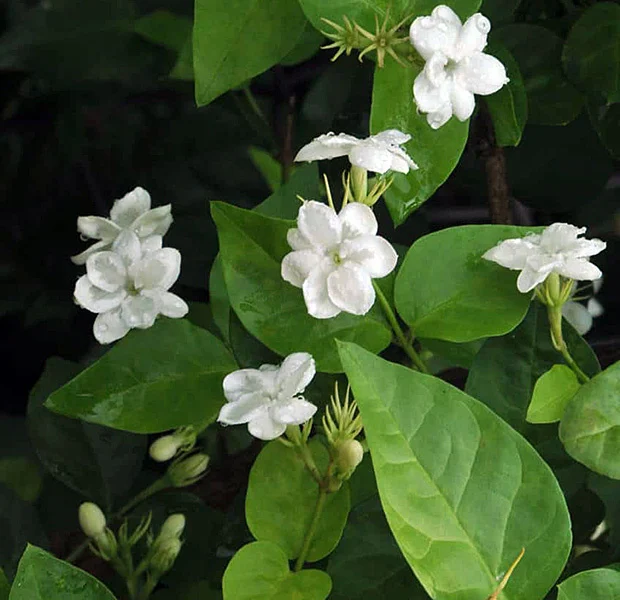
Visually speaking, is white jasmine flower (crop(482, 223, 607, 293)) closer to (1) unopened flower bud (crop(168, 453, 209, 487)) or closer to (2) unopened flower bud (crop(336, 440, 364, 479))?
(2) unopened flower bud (crop(336, 440, 364, 479))

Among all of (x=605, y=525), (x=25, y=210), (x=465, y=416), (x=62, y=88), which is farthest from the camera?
(x=25, y=210)

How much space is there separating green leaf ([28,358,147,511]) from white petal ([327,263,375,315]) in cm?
27

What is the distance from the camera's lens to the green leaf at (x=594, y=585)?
1.29 feet

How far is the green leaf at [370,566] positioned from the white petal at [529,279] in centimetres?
14

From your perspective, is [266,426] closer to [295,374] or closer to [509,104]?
[295,374]

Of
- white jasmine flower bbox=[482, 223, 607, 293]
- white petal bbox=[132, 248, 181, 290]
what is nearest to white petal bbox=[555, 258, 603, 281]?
white jasmine flower bbox=[482, 223, 607, 293]

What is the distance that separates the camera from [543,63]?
59 cm

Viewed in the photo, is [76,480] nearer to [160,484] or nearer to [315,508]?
[160,484]

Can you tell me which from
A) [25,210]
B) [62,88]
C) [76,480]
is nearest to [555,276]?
[76,480]

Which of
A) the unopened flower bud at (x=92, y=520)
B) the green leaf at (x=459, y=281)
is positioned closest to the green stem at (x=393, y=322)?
the green leaf at (x=459, y=281)

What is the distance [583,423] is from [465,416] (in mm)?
61

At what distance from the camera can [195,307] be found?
0.65 m

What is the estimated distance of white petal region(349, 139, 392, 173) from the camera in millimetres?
425

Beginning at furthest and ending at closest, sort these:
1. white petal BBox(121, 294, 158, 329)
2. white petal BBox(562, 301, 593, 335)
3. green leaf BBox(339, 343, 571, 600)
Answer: white petal BBox(562, 301, 593, 335)
white petal BBox(121, 294, 158, 329)
green leaf BBox(339, 343, 571, 600)
